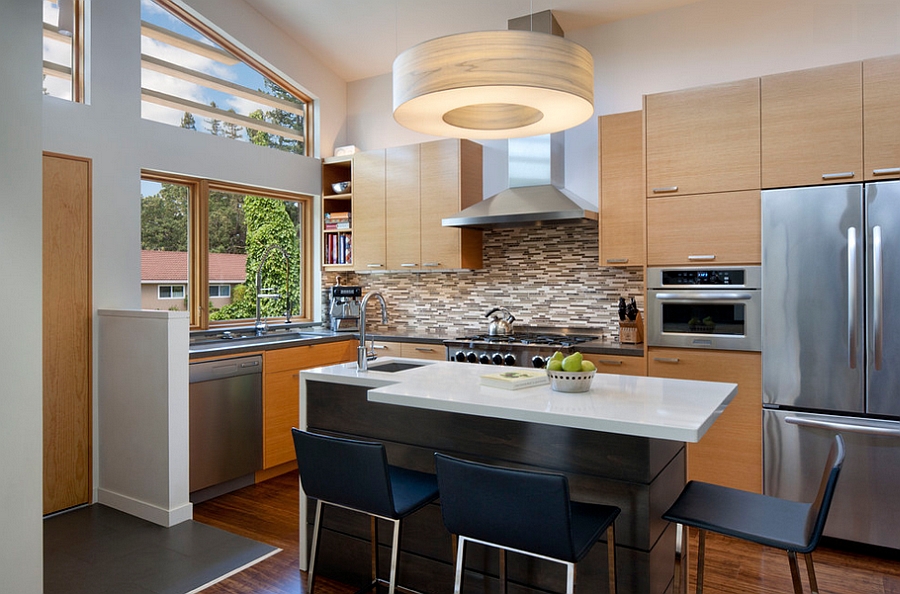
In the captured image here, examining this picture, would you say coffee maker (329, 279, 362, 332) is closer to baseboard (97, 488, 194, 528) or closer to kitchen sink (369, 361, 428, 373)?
baseboard (97, 488, 194, 528)

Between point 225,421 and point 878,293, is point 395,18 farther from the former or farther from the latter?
point 878,293

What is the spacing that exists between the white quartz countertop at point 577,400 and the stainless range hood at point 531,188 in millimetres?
1795

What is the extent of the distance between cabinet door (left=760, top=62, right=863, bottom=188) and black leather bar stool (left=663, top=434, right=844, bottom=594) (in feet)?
6.23

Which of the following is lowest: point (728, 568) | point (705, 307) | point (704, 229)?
point (728, 568)

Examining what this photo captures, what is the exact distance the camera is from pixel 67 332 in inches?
140

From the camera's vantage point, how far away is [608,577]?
2047mm

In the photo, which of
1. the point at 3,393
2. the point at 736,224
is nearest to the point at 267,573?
the point at 3,393

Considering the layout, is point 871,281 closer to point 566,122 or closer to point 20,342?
point 566,122

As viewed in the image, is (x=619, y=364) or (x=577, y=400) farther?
(x=619, y=364)

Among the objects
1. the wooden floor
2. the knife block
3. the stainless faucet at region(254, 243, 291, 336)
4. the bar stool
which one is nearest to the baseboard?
the wooden floor

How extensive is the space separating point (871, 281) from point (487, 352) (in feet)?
7.36

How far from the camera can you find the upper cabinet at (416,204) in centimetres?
478

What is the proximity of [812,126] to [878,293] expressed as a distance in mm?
947

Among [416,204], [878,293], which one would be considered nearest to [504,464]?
[878,293]
